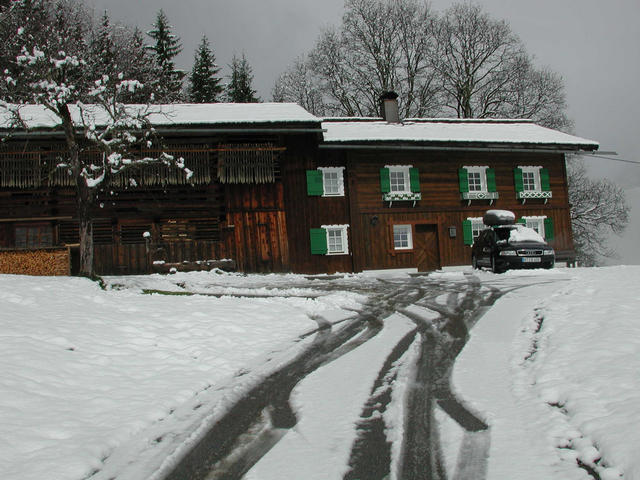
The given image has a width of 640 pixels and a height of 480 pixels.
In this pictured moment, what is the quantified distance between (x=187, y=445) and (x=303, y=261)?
55.8 ft

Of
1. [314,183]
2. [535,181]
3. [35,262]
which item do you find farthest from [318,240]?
[535,181]

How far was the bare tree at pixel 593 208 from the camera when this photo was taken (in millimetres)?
A: 34250

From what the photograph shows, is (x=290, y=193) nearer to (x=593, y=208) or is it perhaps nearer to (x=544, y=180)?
(x=544, y=180)

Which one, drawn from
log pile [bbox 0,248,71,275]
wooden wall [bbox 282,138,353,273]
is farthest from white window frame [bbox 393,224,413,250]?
log pile [bbox 0,248,71,275]

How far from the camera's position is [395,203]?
22125 millimetres

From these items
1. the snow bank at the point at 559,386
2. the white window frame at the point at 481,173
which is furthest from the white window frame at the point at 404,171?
the snow bank at the point at 559,386

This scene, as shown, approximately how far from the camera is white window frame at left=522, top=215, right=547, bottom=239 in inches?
938

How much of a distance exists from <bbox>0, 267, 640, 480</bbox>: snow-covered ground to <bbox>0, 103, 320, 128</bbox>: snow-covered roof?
11180 mm

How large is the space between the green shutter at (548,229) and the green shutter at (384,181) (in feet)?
27.5

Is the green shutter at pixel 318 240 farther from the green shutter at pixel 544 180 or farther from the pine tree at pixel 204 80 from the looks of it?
the pine tree at pixel 204 80

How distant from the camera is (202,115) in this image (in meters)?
20.7

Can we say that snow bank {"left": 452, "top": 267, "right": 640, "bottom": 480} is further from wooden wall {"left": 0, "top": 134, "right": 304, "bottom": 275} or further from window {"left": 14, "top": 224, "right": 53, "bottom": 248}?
window {"left": 14, "top": 224, "right": 53, "bottom": 248}

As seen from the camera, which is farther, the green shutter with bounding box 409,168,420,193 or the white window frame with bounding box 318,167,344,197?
the green shutter with bounding box 409,168,420,193

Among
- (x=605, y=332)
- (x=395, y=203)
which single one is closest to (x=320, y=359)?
(x=605, y=332)
